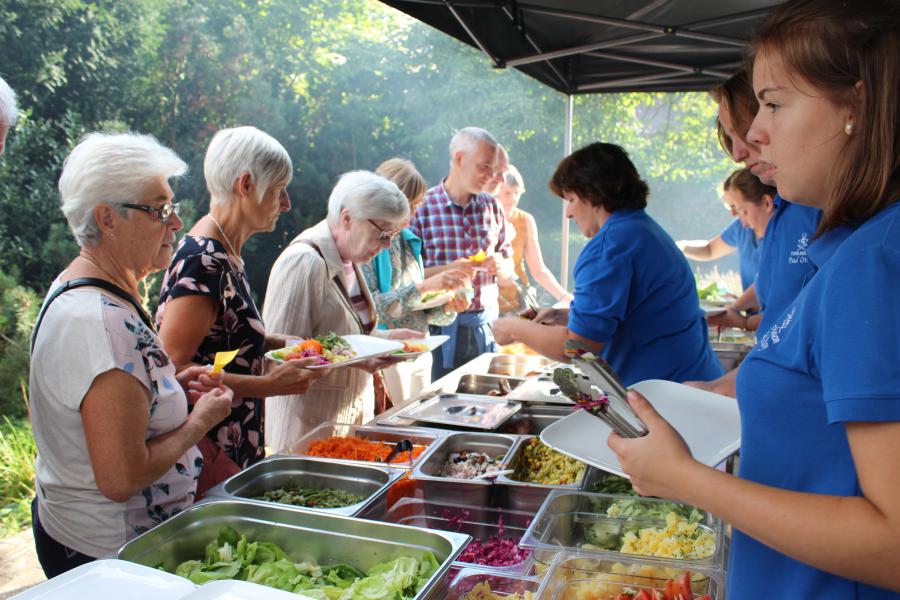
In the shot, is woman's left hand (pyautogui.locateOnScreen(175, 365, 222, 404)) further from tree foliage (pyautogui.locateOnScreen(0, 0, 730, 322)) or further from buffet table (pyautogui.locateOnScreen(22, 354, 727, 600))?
tree foliage (pyautogui.locateOnScreen(0, 0, 730, 322))

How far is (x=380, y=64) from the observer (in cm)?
948

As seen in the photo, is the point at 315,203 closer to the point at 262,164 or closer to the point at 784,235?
the point at 262,164

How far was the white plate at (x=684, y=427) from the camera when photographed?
1.56 m

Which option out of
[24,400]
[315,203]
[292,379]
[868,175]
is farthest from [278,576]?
[315,203]

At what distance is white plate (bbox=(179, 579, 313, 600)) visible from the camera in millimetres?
1091

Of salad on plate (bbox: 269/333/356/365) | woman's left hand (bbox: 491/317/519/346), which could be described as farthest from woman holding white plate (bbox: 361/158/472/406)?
salad on plate (bbox: 269/333/356/365)

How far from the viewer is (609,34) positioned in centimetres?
392

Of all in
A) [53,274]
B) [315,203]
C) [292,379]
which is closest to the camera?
[292,379]

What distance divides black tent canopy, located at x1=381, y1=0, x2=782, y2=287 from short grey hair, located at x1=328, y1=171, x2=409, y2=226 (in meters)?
0.80

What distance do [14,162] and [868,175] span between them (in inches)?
247

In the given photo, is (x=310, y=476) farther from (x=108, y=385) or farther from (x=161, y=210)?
(x=161, y=210)

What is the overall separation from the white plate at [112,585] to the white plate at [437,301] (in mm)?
2563

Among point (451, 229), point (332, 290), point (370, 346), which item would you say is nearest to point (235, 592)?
point (370, 346)

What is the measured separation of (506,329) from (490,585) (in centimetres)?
150
